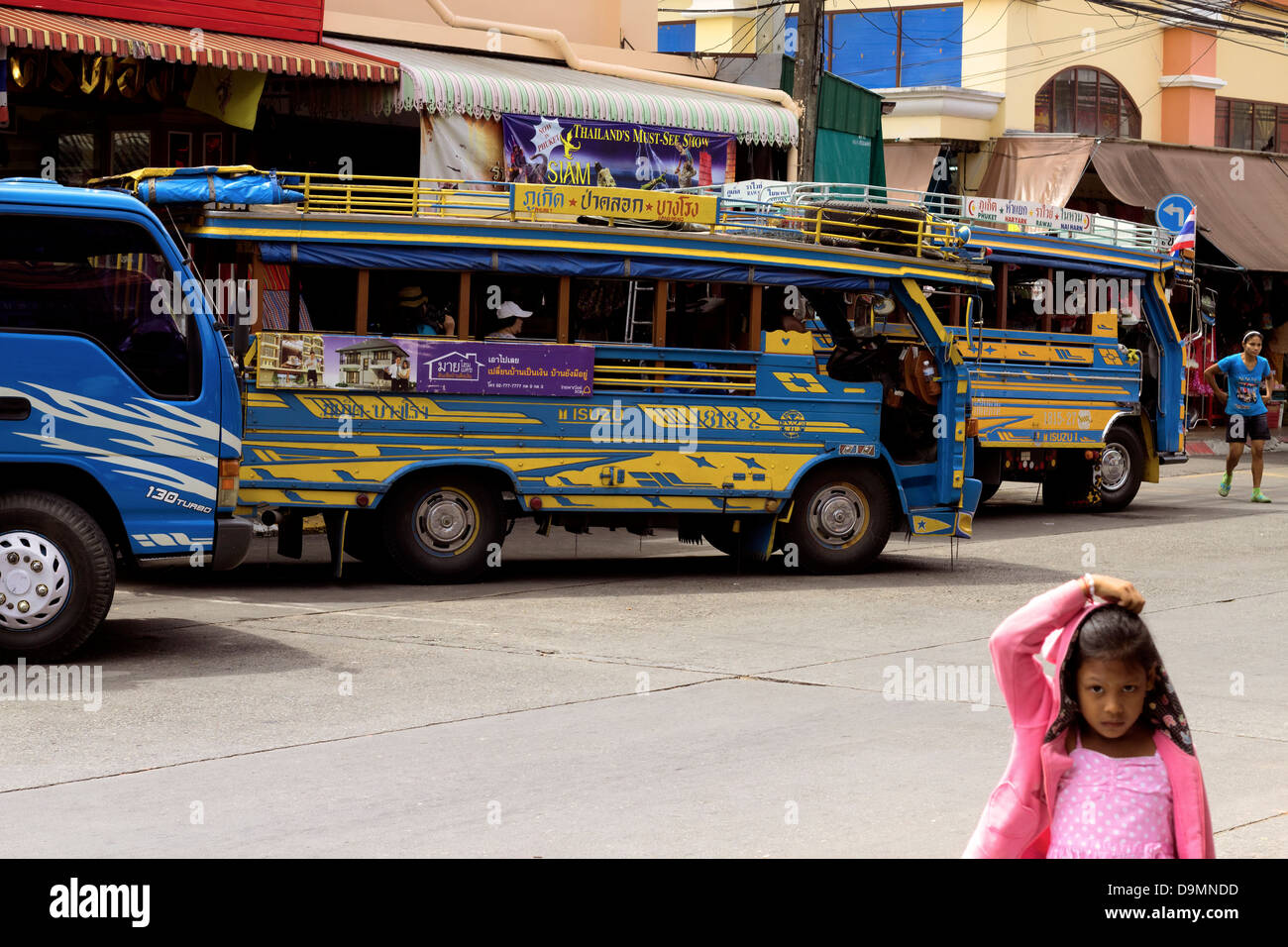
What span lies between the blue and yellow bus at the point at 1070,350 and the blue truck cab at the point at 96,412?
7045 millimetres

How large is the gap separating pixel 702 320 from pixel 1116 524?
6.08 m

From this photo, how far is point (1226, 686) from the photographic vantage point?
874 centimetres

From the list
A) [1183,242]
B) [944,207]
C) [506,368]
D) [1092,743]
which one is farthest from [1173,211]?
[1092,743]

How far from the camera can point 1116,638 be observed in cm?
357

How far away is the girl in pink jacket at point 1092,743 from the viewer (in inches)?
141

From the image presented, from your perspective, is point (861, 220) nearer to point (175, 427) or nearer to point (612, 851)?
point (175, 427)

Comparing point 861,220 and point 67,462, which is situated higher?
point 861,220

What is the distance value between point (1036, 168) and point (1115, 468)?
9291 millimetres

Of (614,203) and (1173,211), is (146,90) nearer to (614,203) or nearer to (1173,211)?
(614,203)

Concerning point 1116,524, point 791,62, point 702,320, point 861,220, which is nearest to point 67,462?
point 702,320

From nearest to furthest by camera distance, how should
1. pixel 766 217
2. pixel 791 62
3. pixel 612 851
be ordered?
1. pixel 612 851
2. pixel 766 217
3. pixel 791 62

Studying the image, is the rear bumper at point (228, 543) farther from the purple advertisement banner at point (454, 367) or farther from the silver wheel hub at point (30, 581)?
the purple advertisement banner at point (454, 367)

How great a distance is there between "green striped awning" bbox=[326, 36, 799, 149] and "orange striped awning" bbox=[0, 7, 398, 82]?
1.84 ft

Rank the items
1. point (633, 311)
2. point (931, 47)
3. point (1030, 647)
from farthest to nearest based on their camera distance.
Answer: point (931, 47)
point (633, 311)
point (1030, 647)
